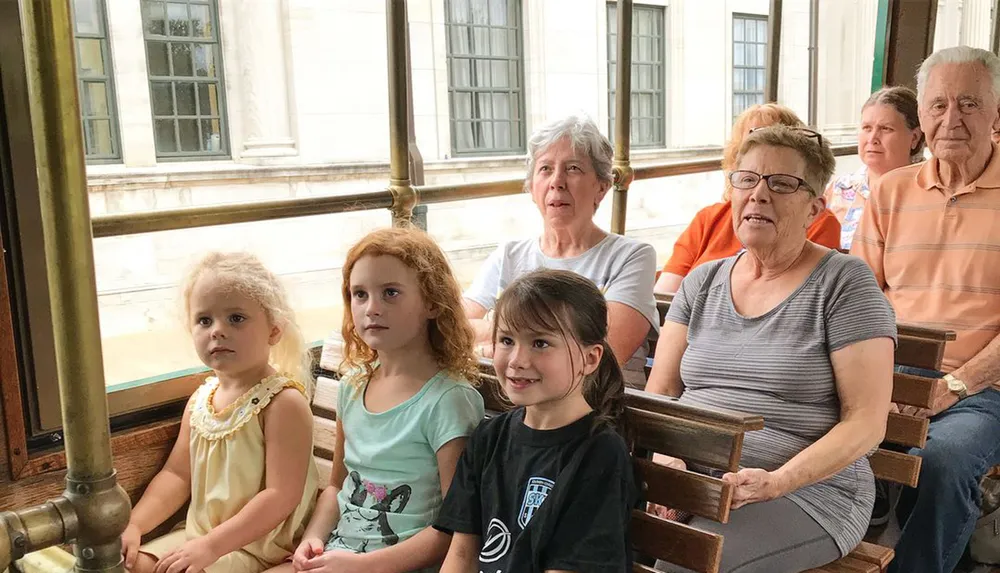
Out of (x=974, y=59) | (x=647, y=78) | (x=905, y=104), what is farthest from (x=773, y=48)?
(x=647, y=78)

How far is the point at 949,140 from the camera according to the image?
2461 millimetres

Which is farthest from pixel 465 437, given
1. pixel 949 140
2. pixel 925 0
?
pixel 925 0

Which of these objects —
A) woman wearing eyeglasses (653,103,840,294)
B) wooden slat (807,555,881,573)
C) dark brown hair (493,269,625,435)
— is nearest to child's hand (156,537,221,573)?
dark brown hair (493,269,625,435)

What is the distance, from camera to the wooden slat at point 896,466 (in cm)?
192

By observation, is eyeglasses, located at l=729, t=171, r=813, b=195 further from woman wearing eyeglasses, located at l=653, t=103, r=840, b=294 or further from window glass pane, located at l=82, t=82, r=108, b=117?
window glass pane, located at l=82, t=82, r=108, b=117

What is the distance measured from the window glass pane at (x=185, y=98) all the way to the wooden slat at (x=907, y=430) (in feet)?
20.9

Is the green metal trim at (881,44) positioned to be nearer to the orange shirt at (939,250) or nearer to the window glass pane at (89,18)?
the orange shirt at (939,250)

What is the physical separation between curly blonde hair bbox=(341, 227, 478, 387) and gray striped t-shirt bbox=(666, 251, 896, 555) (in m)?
0.50

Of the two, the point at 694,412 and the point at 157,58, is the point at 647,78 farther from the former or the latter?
the point at 694,412

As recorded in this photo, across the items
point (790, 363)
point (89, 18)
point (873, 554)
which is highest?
point (89, 18)

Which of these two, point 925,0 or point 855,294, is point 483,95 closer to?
point 925,0

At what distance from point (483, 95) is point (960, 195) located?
23.6 feet

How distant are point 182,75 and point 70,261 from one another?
7.16 meters

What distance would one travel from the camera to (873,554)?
1.77m
